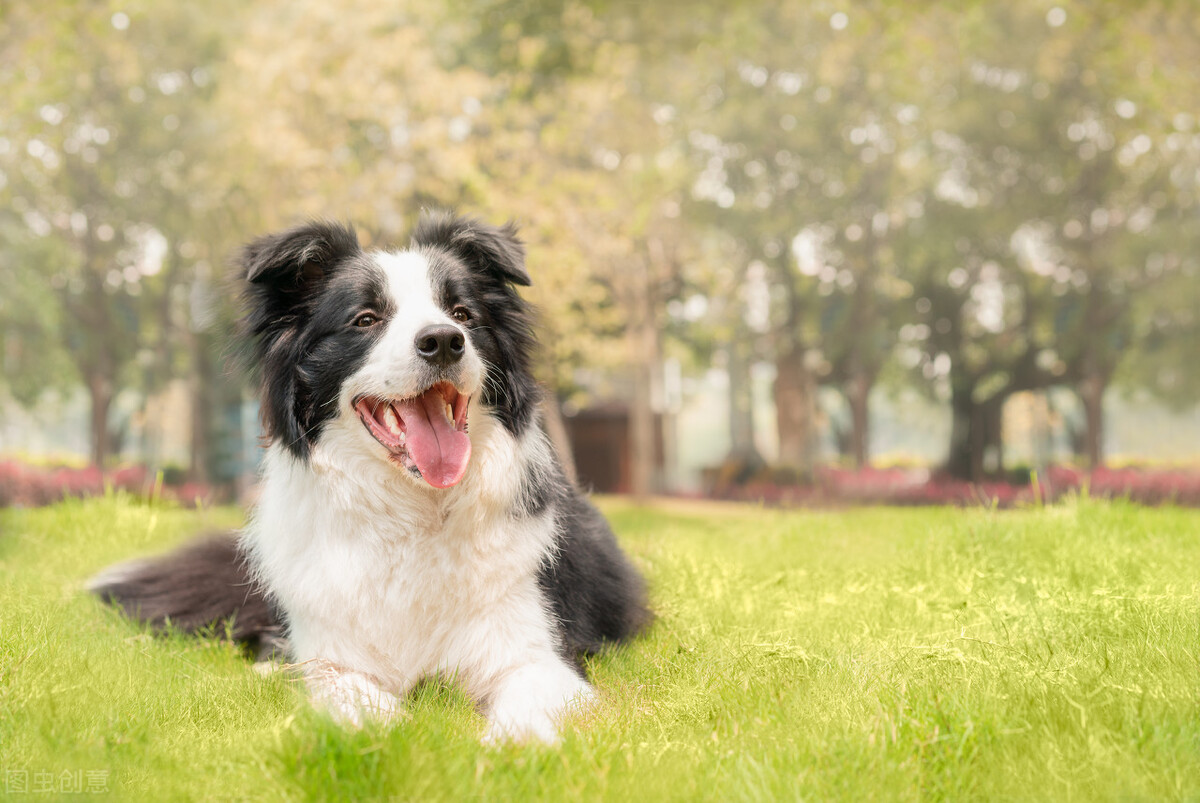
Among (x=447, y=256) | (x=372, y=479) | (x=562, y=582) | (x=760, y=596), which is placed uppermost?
(x=447, y=256)

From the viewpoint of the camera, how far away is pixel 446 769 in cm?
223

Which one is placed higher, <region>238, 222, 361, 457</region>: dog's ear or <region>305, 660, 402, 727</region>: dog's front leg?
<region>238, 222, 361, 457</region>: dog's ear

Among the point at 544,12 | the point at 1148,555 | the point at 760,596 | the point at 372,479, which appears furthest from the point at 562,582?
the point at 544,12

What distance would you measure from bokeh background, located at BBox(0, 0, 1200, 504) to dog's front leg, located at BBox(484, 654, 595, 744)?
8.82m

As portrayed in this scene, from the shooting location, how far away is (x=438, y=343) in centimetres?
291

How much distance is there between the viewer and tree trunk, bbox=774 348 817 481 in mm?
12711

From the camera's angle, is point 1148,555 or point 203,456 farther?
point 203,456

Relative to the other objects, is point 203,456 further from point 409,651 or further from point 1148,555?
point 1148,555

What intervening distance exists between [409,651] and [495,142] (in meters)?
9.81

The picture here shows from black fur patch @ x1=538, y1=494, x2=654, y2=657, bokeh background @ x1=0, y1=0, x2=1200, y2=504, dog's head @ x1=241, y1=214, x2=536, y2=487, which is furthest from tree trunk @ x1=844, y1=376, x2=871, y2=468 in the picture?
dog's head @ x1=241, y1=214, x2=536, y2=487

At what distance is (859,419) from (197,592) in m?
9.87

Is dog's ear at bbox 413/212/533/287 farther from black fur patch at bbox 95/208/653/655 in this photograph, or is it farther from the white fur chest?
the white fur chest

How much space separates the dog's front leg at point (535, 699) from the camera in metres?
2.69

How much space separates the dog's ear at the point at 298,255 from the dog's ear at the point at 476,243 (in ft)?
1.07
